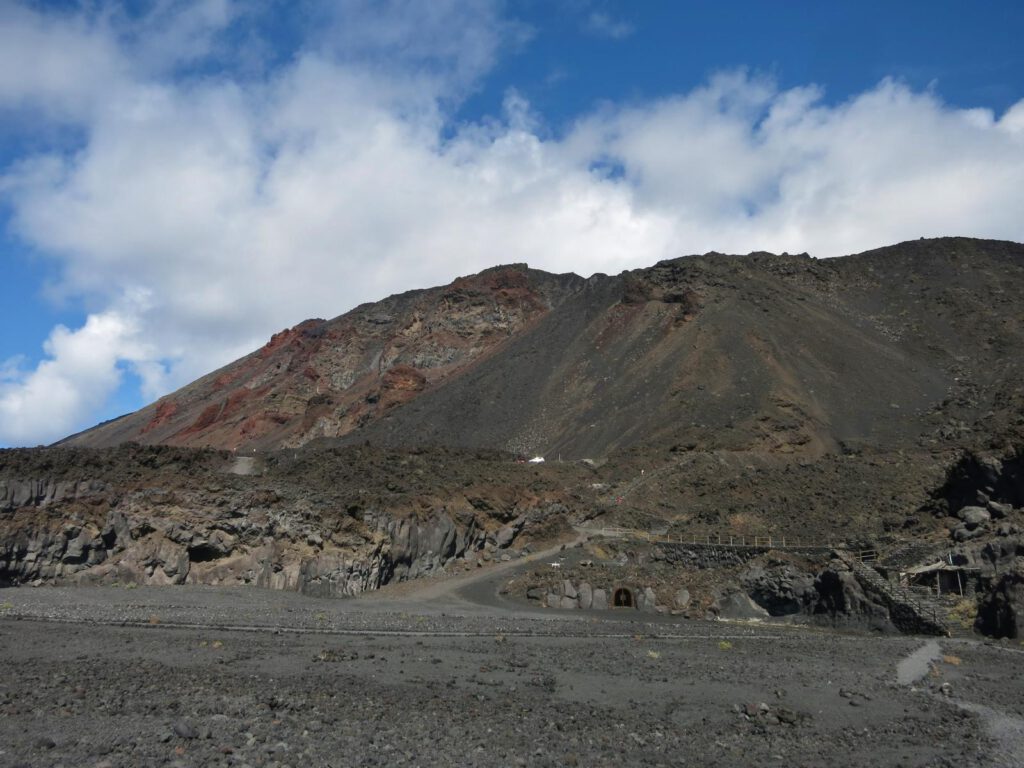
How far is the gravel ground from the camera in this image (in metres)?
10.0

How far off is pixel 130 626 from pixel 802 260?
9500 cm

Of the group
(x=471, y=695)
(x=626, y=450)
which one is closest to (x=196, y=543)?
(x=471, y=695)

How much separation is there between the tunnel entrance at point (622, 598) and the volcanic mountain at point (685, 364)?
14.5m

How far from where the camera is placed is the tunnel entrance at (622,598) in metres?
30.0

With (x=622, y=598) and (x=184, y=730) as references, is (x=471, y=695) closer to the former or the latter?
(x=184, y=730)

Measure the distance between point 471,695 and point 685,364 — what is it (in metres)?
56.6

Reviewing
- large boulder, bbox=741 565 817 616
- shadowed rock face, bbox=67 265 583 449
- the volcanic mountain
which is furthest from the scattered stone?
shadowed rock face, bbox=67 265 583 449

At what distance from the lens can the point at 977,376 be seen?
234 feet

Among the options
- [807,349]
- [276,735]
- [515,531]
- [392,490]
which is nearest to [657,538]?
[515,531]

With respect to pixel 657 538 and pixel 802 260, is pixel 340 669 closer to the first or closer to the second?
pixel 657 538

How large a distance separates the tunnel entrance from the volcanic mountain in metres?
14.5

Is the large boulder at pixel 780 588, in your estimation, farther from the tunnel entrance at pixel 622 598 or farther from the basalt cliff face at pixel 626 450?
the tunnel entrance at pixel 622 598

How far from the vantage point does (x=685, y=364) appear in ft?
221

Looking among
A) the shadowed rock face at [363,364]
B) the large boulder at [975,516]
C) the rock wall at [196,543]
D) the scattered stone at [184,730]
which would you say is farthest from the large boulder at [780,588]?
the shadowed rock face at [363,364]
